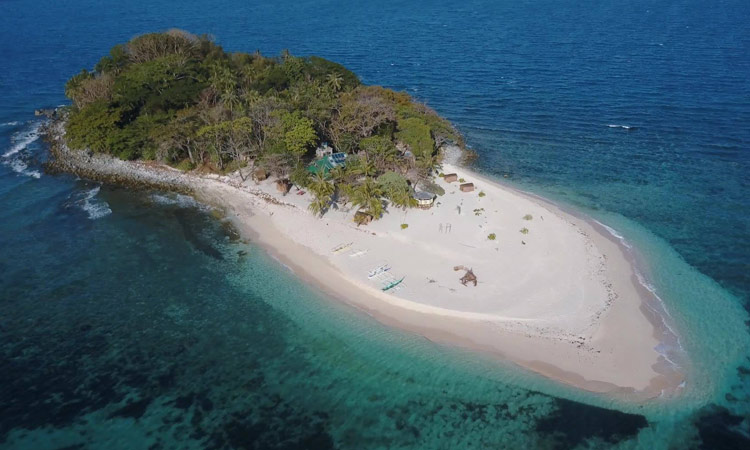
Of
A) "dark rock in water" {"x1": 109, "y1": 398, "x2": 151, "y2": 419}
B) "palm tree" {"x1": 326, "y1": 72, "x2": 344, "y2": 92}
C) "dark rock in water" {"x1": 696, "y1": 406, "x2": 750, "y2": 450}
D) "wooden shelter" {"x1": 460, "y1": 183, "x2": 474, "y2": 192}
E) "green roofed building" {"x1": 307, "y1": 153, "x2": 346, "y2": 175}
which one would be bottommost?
"dark rock in water" {"x1": 109, "y1": 398, "x2": 151, "y2": 419}

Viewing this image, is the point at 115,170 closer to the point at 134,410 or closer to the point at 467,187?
the point at 134,410

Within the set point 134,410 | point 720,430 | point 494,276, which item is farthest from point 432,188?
point 134,410

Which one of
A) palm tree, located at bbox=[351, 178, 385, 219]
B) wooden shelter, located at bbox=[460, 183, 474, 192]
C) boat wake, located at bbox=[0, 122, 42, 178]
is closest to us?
palm tree, located at bbox=[351, 178, 385, 219]

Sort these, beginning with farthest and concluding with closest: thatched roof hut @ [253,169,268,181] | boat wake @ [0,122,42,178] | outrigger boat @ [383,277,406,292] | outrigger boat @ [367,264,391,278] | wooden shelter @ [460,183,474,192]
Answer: boat wake @ [0,122,42,178], thatched roof hut @ [253,169,268,181], wooden shelter @ [460,183,474,192], outrigger boat @ [367,264,391,278], outrigger boat @ [383,277,406,292]

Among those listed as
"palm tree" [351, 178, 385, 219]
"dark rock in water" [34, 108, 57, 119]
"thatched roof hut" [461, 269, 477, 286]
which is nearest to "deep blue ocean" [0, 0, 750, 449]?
"dark rock in water" [34, 108, 57, 119]

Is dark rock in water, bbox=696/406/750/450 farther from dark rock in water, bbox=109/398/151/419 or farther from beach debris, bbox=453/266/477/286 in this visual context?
dark rock in water, bbox=109/398/151/419

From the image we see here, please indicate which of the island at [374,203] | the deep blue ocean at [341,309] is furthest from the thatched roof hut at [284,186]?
the deep blue ocean at [341,309]
